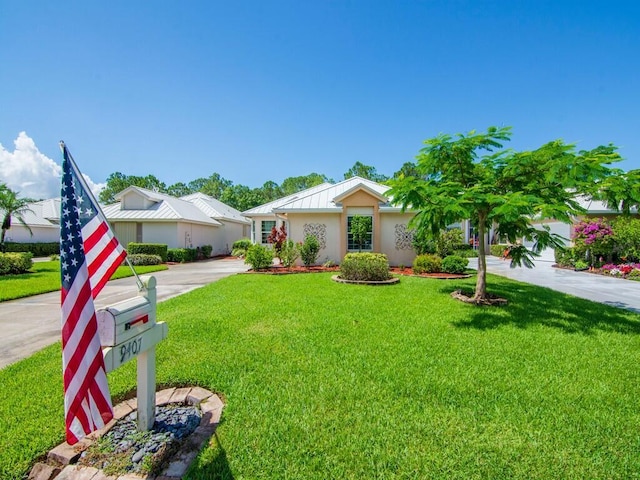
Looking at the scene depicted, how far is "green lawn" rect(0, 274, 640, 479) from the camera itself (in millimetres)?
2672

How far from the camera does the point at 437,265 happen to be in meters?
14.2

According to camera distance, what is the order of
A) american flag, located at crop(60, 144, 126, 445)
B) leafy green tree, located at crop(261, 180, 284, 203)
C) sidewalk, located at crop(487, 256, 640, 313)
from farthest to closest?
leafy green tree, located at crop(261, 180, 284, 203)
sidewalk, located at crop(487, 256, 640, 313)
american flag, located at crop(60, 144, 126, 445)

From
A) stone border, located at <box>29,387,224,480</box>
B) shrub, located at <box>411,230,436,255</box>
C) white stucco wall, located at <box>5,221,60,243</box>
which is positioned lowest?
stone border, located at <box>29,387,224,480</box>

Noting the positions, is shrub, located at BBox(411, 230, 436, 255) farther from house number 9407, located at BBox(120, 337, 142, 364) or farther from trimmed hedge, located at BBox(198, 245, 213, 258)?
trimmed hedge, located at BBox(198, 245, 213, 258)

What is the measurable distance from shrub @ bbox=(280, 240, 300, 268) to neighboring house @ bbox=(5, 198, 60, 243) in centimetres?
2705

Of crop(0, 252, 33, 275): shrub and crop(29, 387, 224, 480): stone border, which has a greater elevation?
crop(0, 252, 33, 275): shrub

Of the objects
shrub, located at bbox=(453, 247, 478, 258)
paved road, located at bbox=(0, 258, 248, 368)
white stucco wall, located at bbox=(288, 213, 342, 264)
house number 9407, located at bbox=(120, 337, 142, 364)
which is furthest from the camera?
shrub, located at bbox=(453, 247, 478, 258)

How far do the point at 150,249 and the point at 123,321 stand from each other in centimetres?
2085

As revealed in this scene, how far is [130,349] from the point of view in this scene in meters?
2.65

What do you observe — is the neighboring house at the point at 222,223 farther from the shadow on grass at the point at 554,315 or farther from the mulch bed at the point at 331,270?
the shadow on grass at the point at 554,315

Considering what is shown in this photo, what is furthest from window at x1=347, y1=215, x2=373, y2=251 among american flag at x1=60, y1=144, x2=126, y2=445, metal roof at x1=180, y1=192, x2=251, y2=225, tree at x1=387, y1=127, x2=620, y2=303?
metal roof at x1=180, y1=192, x2=251, y2=225

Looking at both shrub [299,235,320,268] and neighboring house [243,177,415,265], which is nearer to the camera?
shrub [299,235,320,268]

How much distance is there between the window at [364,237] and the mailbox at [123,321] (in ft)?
45.3

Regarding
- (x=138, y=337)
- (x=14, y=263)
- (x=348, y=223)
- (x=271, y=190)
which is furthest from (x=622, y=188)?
(x=271, y=190)
